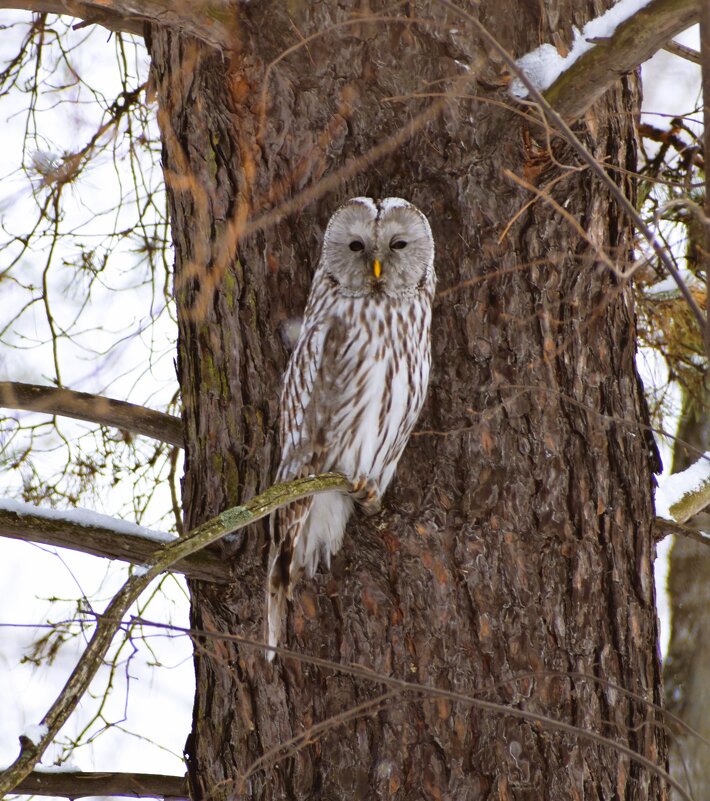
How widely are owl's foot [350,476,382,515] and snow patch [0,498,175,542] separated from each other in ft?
1.53

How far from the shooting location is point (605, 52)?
2205mm

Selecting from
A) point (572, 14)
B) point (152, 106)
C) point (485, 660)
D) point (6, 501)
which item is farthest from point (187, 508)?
point (572, 14)

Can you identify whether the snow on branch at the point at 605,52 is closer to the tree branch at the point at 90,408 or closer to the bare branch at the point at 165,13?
the bare branch at the point at 165,13

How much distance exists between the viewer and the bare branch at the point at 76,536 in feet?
7.41

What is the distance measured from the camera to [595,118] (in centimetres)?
257

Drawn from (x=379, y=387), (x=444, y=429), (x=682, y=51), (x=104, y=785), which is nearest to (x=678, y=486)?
(x=444, y=429)

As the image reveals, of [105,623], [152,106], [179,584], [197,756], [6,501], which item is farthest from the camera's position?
[179,584]

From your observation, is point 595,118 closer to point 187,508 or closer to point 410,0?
point 410,0

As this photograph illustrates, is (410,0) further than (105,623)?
Yes

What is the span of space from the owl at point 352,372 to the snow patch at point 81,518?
1.15 ft

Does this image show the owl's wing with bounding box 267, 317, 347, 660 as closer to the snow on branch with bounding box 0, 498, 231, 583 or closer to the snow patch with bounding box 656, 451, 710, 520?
the snow on branch with bounding box 0, 498, 231, 583

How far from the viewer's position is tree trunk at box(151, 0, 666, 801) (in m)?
2.35

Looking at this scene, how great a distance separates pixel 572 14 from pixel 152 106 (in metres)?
1.44

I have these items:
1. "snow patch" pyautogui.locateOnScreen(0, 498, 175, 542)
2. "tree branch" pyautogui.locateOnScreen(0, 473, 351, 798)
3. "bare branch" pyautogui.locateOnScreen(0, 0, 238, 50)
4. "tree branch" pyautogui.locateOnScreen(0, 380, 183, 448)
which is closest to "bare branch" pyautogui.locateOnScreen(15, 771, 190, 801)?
"snow patch" pyautogui.locateOnScreen(0, 498, 175, 542)
